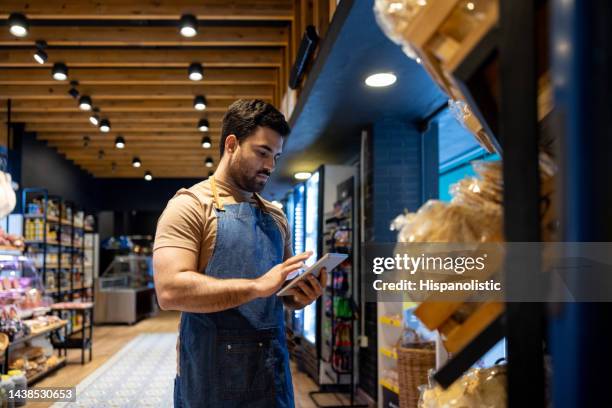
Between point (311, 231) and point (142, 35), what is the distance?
2.93 metres

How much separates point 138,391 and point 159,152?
649 centimetres

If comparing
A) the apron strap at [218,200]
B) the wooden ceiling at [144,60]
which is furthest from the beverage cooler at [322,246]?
the apron strap at [218,200]

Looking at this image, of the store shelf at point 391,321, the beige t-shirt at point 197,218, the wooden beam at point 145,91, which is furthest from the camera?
the wooden beam at point 145,91

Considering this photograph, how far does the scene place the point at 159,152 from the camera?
11539mm

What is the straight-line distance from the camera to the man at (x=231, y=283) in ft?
5.60

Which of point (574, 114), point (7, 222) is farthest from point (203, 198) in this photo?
point (7, 222)

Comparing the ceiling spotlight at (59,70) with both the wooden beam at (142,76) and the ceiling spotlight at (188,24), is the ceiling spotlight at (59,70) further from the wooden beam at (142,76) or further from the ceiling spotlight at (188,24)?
the ceiling spotlight at (188,24)

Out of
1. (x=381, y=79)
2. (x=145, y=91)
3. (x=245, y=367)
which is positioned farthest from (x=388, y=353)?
(x=145, y=91)

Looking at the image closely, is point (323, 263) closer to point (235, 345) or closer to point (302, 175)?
point (235, 345)

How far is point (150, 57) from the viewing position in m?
6.62

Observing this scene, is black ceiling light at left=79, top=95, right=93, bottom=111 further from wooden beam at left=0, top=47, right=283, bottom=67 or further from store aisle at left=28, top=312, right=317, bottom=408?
store aisle at left=28, top=312, right=317, bottom=408

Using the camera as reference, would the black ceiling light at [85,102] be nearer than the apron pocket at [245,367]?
No

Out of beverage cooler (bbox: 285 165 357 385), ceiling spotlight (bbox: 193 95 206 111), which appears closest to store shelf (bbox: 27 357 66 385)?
beverage cooler (bbox: 285 165 357 385)

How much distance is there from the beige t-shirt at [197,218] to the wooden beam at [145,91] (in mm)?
5914
